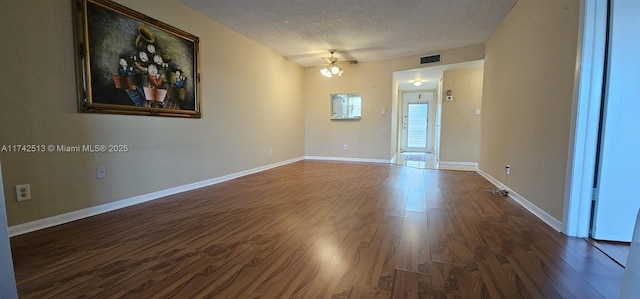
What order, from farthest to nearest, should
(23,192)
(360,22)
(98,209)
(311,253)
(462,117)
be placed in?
(462,117), (360,22), (98,209), (23,192), (311,253)

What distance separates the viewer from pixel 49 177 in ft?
6.93

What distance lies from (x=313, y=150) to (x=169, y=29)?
14.1 feet

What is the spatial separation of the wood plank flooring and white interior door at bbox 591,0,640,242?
331 mm

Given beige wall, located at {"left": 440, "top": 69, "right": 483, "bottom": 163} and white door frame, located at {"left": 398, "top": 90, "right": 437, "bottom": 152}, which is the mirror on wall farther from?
white door frame, located at {"left": 398, "top": 90, "right": 437, "bottom": 152}

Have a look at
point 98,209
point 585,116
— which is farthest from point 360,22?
point 98,209

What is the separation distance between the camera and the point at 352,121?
639 cm

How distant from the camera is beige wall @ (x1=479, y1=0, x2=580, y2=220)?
2.05 metres

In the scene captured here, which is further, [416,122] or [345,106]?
[416,122]

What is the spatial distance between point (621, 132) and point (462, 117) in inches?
157

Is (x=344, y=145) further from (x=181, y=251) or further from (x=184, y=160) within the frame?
(x=181, y=251)

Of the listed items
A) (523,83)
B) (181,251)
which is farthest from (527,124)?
(181,251)

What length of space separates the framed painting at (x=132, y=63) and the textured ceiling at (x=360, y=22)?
652 mm

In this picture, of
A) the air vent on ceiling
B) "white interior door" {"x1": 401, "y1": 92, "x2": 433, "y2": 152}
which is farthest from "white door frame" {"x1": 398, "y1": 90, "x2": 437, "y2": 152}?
the air vent on ceiling

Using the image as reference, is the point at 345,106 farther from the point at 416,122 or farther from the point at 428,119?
the point at 428,119
